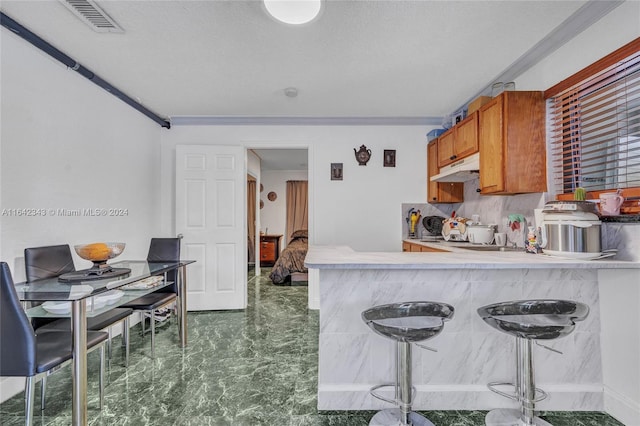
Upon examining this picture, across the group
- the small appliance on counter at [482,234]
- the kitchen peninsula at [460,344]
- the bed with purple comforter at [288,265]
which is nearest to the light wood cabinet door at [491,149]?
the small appliance on counter at [482,234]

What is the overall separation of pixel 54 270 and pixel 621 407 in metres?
3.65

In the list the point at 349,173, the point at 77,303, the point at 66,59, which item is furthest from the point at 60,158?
the point at 349,173

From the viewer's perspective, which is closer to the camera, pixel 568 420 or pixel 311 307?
pixel 568 420

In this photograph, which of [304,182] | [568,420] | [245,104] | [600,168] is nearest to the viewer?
[568,420]

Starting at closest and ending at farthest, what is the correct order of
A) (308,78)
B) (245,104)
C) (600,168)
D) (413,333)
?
(413,333) < (600,168) < (308,78) < (245,104)

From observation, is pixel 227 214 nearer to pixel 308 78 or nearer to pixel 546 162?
pixel 308 78

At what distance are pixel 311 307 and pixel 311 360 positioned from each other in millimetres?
1385

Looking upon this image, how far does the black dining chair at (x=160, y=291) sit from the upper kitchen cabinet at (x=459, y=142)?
9.65ft

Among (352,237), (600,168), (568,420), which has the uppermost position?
(600,168)

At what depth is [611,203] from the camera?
1.75 m

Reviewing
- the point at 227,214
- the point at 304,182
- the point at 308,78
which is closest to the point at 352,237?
the point at 227,214

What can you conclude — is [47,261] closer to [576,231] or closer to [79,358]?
[79,358]

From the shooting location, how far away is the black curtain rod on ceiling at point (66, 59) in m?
1.98

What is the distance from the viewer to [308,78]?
2.83m
